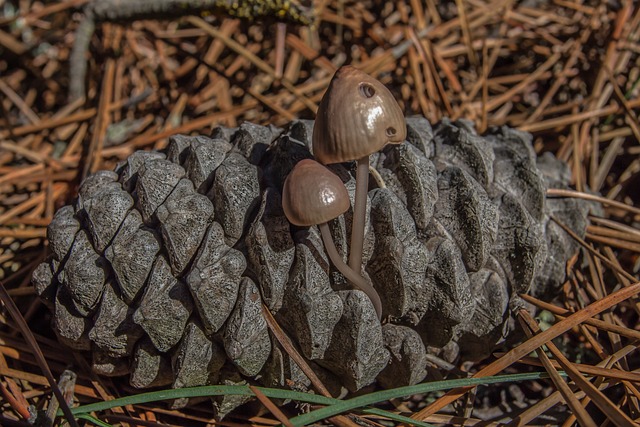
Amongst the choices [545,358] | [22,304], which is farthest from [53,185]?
[545,358]

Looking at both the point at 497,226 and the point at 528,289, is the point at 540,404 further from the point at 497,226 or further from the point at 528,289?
the point at 497,226

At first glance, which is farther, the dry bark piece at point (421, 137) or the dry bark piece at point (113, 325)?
the dry bark piece at point (421, 137)

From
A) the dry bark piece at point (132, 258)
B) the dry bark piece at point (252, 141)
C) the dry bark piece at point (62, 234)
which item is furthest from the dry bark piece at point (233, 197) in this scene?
the dry bark piece at point (62, 234)

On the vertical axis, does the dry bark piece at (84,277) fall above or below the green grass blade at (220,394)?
above

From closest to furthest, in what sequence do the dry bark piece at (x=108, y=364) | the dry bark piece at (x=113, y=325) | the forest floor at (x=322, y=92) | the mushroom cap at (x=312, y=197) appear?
1. the mushroom cap at (x=312, y=197)
2. the dry bark piece at (x=113, y=325)
3. the dry bark piece at (x=108, y=364)
4. the forest floor at (x=322, y=92)

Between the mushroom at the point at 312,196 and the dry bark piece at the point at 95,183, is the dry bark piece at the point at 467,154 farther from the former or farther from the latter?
the dry bark piece at the point at 95,183

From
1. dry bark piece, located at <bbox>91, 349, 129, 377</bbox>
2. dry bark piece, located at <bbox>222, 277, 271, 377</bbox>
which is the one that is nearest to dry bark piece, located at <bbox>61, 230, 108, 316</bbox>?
dry bark piece, located at <bbox>91, 349, 129, 377</bbox>
